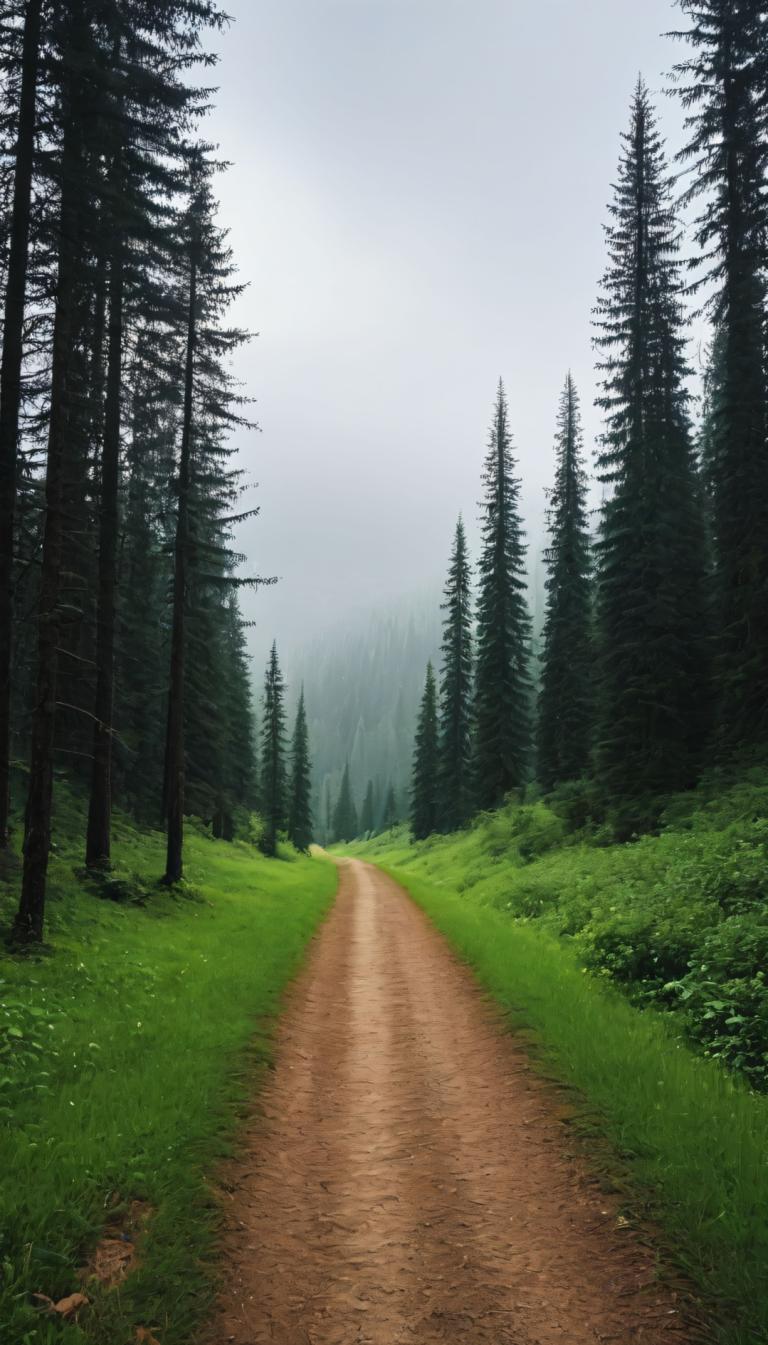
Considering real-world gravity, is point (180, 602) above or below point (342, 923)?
above

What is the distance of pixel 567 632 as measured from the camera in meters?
34.7

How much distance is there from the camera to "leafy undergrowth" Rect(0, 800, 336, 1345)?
3533mm

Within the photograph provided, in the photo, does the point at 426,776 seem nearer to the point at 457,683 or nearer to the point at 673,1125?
the point at 457,683

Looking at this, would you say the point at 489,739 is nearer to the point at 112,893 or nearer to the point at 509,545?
the point at 509,545

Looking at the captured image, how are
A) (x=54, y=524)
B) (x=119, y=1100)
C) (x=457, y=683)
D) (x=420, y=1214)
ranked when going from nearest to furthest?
(x=420, y=1214) → (x=119, y=1100) → (x=54, y=524) → (x=457, y=683)

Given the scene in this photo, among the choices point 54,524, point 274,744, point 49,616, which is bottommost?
point 274,744

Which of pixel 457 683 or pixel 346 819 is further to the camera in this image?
pixel 346 819

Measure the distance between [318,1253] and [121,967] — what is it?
655 centimetres

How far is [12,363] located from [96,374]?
3.84 meters

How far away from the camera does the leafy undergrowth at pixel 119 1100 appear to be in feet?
11.6

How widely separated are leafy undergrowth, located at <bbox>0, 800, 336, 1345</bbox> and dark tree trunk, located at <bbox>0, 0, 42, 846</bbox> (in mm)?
3412

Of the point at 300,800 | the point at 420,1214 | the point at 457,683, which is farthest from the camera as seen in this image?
the point at 300,800

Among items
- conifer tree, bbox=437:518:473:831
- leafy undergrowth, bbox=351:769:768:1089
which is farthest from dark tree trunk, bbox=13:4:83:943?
conifer tree, bbox=437:518:473:831

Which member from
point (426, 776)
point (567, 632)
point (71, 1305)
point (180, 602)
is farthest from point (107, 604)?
point (426, 776)
